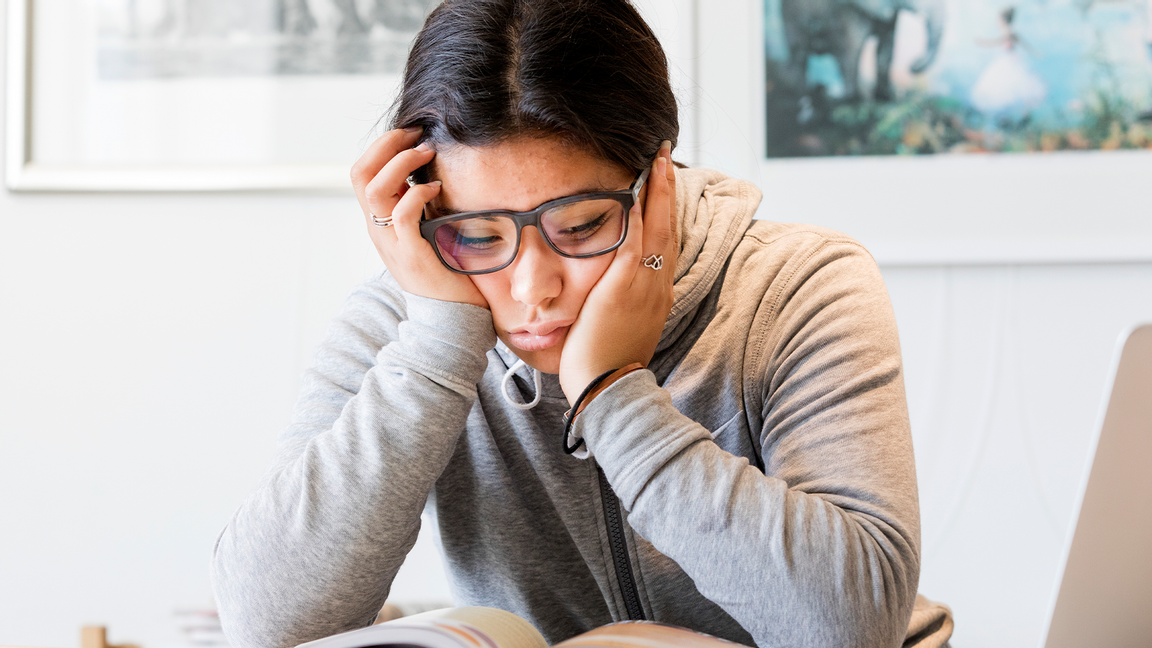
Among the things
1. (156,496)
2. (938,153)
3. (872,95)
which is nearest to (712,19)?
(872,95)

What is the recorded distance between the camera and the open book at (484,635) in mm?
566

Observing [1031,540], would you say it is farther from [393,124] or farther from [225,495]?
[225,495]

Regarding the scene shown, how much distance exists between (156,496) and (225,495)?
6.3 inches

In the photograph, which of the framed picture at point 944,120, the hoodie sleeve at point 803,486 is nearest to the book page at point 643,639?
the hoodie sleeve at point 803,486

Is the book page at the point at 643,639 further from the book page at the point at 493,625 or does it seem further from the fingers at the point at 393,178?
the fingers at the point at 393,178

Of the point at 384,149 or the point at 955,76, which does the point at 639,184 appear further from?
the point at 955,76

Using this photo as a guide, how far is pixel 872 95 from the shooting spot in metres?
1.67

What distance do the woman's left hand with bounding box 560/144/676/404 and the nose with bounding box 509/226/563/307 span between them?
0.05 m

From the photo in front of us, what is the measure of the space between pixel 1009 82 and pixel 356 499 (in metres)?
1.42

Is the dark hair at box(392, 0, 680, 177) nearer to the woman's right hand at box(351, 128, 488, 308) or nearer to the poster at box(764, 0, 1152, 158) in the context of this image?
the woman's right hand at box(351, 128, 488, 308)

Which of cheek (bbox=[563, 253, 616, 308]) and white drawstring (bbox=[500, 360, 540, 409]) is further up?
cheek (bbox=[563, 253, 616, 308])

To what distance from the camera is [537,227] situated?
831 mm

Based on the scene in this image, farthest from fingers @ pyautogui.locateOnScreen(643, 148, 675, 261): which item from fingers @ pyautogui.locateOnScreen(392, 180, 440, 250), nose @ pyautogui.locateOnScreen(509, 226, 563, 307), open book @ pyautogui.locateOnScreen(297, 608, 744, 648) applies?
open book @ pyautogui.locateOnScreen(297, 608, 744, 648)

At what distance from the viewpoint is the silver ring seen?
2.97 feet
